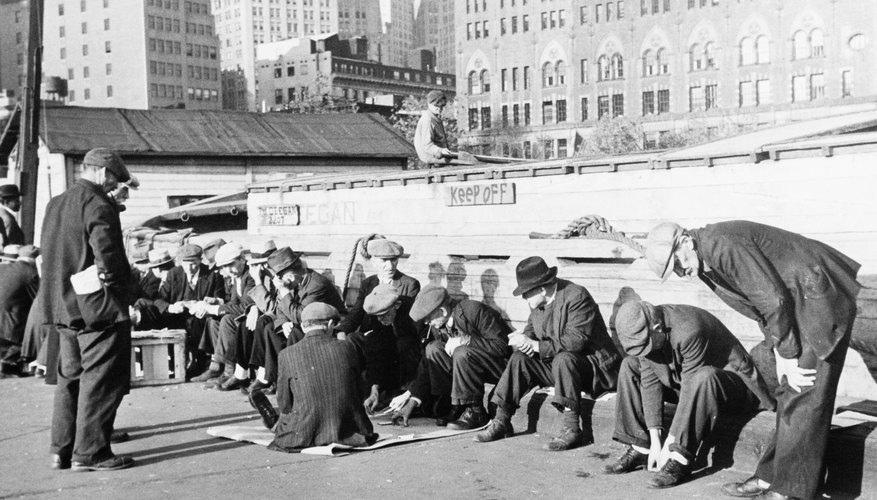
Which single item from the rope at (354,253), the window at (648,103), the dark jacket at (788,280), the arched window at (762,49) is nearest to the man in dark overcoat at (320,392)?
the dark jacket at (788,280)

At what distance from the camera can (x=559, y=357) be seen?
7648 millimetres

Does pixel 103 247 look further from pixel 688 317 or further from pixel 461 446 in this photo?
pixel 688 317

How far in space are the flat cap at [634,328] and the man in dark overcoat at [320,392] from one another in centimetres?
214

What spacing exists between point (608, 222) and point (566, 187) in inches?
33.9

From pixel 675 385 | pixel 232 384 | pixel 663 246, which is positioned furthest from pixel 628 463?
pixel 232 384

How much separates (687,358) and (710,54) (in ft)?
257

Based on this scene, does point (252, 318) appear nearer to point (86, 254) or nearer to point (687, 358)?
point (86, 254)

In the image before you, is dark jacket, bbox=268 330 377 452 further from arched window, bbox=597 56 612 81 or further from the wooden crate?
arched window, bbox=597 56 612 81

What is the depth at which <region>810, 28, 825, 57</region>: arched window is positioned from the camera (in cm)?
7375

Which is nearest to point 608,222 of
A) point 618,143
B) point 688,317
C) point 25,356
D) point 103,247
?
point 688,317

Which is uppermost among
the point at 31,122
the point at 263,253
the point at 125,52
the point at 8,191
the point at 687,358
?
the point at 125,52

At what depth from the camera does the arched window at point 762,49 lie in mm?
77000

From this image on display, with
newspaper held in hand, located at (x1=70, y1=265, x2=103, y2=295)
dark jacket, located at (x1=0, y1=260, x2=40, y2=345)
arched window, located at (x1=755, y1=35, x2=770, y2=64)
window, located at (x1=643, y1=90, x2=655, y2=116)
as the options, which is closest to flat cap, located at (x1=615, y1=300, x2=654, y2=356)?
newspaper held in hand, located at (x1=70, y1=265, x2=103, y2=295)

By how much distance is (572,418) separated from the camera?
762 centimetres
